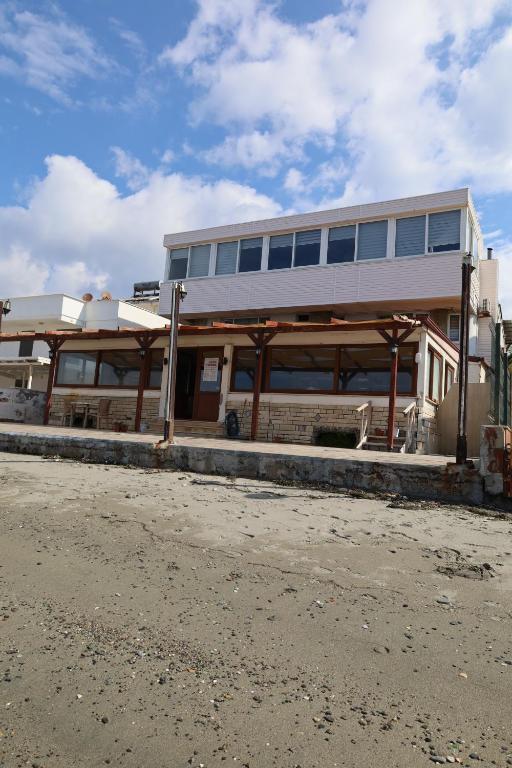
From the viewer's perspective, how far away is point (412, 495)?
778 centimetres

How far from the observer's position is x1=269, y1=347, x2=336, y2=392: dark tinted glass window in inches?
561

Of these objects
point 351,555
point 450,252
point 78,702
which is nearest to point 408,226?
point 450,252

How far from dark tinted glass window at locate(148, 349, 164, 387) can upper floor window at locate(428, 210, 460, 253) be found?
360 inches

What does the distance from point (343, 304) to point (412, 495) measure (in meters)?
11.6

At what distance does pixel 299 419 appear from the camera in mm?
14234

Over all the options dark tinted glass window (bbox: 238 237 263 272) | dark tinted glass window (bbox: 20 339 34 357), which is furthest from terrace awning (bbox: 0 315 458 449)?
dark tinted glass window (bbox: 20 339 34 357)

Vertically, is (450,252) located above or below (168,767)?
above

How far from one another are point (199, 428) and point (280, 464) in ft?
22.8

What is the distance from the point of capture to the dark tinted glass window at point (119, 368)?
17.2 meters

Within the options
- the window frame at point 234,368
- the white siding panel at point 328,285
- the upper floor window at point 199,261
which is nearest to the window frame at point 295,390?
the window frame at point 234,368

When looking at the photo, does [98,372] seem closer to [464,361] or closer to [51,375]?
[51,375]

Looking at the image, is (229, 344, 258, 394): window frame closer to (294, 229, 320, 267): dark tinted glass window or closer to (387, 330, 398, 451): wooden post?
(387, 330, 398, 451): wooden post

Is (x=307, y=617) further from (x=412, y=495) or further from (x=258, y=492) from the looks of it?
(x=412, y=495)

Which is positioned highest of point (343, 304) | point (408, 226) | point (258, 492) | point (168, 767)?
point (408, 226)
